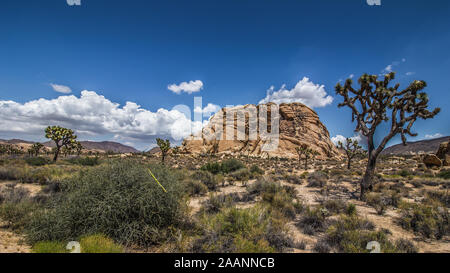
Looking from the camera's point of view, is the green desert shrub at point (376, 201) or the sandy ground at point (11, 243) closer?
the sandy ground at point (11, 243)

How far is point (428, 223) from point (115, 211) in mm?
8994

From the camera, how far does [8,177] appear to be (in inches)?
463

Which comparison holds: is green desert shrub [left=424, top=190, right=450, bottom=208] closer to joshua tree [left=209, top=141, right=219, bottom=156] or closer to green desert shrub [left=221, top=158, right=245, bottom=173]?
green desert shrub [left=221, top=158, right=245, bottom=173]

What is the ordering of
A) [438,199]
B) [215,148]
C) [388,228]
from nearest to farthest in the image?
1. [388,228]
2. [438,199]
3. [215,148]

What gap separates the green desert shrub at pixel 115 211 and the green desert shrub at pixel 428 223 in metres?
7.31

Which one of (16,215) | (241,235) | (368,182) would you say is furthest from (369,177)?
(16,215)

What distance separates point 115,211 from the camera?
4453mm

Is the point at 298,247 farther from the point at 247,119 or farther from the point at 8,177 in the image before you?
the point at 247,119

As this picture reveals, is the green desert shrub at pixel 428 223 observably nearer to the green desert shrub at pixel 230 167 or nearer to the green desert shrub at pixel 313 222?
the green desert shrub at pixel 313 222

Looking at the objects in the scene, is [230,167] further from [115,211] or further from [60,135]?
[60,135]

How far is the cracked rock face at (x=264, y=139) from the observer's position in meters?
60.1

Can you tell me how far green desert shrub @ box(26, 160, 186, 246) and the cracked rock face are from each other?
5269 cm

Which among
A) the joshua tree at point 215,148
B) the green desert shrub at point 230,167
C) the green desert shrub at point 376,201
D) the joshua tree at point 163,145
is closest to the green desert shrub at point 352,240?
the green desert shrub at point 376,201
